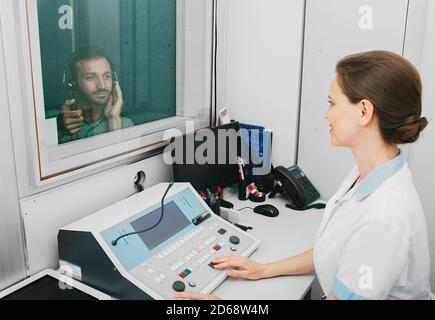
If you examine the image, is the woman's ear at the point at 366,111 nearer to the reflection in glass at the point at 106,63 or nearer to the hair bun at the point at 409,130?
the hair bun at the point at 409,130

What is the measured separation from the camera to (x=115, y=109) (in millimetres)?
1693

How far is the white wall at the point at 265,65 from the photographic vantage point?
1954 millimetres

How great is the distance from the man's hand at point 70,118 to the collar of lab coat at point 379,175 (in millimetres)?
1000

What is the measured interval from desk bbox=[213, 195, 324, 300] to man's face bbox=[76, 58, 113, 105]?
0.77 m

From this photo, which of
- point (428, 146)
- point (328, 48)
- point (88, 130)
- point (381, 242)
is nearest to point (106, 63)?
point (88, 130)

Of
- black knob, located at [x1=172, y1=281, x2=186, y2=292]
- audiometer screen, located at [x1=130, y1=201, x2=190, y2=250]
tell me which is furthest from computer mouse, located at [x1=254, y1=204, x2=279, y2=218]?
black knob, located at [x1=172, y1=281, x2=186, y2=292]

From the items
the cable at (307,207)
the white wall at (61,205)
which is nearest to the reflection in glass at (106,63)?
the white wall at (61,205)

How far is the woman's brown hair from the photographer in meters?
1.05

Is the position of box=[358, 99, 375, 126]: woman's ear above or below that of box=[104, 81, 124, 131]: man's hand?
above

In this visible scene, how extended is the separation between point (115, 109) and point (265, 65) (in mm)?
792

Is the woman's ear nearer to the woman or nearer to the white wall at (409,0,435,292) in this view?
the woman

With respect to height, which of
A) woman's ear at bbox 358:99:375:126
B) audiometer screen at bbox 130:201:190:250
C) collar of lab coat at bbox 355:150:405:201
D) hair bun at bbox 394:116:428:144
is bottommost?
audiometer screen at bbox 130:201:190:250

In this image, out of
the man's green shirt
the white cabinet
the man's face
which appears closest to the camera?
the man's green shirt
